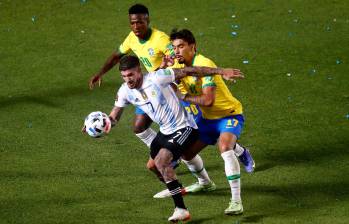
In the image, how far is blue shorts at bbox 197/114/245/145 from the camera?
1159 centimetres

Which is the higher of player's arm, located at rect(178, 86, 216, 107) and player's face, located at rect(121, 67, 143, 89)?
player's face, located at rect(121, 67, 143, 89)

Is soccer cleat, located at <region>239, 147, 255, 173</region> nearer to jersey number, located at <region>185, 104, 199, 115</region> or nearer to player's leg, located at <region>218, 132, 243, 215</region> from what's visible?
jersey number, located at <region>185, 104, 199, 115</region>

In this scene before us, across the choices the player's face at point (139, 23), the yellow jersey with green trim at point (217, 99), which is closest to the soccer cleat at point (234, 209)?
the yellow jersey with green trim at point (217, 99)

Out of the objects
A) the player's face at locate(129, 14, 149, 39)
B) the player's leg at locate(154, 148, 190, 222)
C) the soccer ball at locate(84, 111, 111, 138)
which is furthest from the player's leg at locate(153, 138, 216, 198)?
the player's face at locate(129, 14, 149, 39)

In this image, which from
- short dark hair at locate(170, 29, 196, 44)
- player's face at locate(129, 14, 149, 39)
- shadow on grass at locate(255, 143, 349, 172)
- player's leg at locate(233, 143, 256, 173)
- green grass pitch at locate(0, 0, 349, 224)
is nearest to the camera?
short dark hair at locate(170, 29, 196, 44)

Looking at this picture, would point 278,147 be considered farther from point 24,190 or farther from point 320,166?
point 24,190

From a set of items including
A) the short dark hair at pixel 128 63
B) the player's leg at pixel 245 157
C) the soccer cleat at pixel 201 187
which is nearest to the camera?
the short dark hair at pixel 128 63

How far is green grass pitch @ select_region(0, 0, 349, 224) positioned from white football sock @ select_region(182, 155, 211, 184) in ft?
0.72

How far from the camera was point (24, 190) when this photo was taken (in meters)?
12.4

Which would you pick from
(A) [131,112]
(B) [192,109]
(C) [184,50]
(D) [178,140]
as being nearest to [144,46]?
(B) [192,109]

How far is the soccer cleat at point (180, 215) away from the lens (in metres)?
10.9

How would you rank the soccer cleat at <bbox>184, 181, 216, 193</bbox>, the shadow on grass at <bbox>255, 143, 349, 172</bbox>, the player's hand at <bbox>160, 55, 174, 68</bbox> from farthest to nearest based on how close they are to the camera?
the shadow on grass at <bbox>255, 143, 349, 172</bbox> < the player's hand at <bbox>160, 55, 174, 68</bbox> < the soccer cleat at <bbox>184, 181, 216, 193</bbox>

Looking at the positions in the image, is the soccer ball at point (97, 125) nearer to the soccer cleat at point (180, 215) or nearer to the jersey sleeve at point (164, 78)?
the jersey sleeve at point (164, 78)

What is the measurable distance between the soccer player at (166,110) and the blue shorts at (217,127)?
0.46 m
